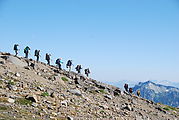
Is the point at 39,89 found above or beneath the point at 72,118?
above

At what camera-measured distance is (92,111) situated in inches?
797

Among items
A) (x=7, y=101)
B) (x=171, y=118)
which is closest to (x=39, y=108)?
(x=7, y=101)

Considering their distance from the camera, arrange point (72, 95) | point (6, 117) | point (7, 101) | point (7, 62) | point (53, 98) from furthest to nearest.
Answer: point (7, 62)
point (72, 95)
point (53, 98)
point (7, 101)
point (6, 117)

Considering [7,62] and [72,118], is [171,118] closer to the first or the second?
[72,118]

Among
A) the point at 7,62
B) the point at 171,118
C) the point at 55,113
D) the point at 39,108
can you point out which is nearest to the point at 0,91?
the point at 39,108

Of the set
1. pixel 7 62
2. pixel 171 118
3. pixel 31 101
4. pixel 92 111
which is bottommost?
pixel 171 118

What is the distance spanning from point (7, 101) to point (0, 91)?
2.23 meters

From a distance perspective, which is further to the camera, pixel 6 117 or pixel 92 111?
pixel 92 111

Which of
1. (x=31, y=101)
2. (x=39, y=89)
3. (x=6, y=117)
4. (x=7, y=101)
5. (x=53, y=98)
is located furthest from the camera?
(x=39, y=89)

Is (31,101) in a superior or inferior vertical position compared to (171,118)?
superior

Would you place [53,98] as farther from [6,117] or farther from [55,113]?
[6,117]

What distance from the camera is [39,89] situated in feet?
72.2

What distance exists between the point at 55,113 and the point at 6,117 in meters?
4.15

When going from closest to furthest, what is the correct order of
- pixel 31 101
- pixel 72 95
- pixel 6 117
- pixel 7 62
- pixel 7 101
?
pixel 6 117
pixel 7 101
pixel 31 101
pixel 72 95
pixel 7 62
